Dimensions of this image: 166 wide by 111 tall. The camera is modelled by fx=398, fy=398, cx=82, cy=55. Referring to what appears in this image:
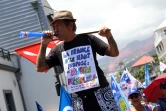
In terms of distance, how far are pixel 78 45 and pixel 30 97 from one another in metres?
13.5

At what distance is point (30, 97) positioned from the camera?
54.9 ft

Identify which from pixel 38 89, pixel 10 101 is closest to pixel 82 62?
pixel 10 101

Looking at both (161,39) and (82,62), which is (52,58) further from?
(161,39)

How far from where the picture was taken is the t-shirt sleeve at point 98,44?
11.7 feet

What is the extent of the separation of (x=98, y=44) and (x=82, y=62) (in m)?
0.22

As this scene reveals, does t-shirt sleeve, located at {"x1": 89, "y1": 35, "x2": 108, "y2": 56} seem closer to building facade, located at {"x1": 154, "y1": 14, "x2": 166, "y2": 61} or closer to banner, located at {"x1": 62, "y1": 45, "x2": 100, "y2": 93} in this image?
banner, located at {"x1": 62, "y1": 45, "x2": 100, "y2": 93}

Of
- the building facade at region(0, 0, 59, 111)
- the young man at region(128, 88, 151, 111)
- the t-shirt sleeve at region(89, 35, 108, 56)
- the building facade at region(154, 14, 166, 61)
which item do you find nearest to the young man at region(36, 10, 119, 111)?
the t-shirt sleeve at region(89, 35, 108, 56)

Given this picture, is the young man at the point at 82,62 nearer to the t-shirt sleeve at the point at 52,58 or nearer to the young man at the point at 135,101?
the t-shirt sleeve at the point at 52,58

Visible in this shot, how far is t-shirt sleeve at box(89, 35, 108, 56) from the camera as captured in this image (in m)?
3.55

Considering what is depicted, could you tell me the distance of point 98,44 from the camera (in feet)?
11.7

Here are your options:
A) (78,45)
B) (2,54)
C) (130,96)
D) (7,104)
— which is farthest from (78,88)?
(2,54)

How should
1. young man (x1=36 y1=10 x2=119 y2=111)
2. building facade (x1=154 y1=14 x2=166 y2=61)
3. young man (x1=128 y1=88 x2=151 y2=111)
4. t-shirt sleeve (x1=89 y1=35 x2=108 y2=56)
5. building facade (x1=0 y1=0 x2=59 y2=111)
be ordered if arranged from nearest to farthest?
young man (x1=36 y1=10 x2=119 y2=111)
t-shirt sleeve (x1=89 y1=35 x2=108 y2=56)
young man (x1=128 y1=88 x2=151 y2=111)
building facade (x1=0 y1=0 x2=59 y2=111)
building facade (x1=154 y1=14 x2=166 y2=61)

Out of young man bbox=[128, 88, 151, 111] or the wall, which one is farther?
the wall

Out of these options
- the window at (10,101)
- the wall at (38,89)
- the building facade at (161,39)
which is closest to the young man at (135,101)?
the window at (10,101)
